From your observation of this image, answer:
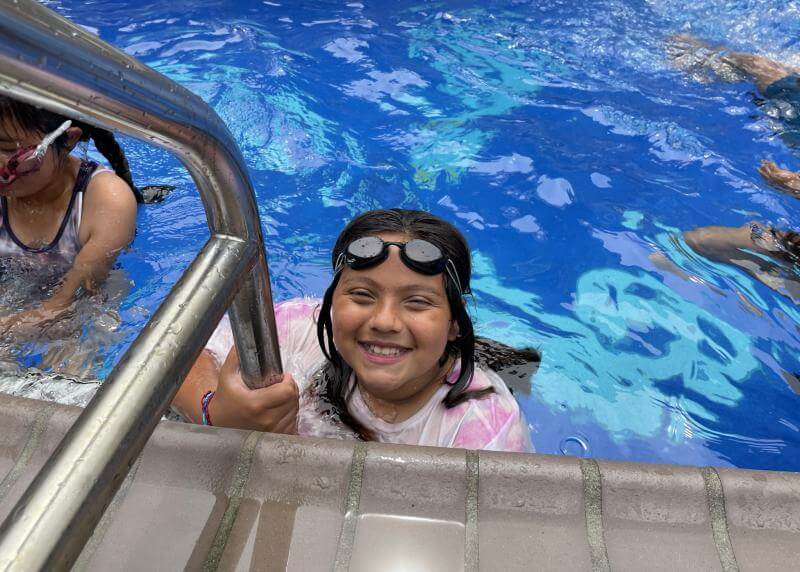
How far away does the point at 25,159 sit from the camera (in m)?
2.66

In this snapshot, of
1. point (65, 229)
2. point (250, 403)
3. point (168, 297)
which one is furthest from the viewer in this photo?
point (65, 229)

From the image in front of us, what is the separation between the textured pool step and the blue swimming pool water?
5.93 feet

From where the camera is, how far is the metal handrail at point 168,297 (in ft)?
2.21

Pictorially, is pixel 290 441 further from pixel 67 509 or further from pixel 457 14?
pixel 457 14

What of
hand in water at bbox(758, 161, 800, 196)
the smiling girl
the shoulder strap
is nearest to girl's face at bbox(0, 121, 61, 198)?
the shoulder strap

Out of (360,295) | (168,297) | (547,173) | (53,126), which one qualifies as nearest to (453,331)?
(360,295)

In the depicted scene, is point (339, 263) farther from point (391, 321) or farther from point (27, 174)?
point (27, 174)

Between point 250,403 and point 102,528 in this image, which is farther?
point 250,403

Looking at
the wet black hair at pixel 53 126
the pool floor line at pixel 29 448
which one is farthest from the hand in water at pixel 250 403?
the wet black hair at pixel 53 126

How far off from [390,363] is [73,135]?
1.96 meters

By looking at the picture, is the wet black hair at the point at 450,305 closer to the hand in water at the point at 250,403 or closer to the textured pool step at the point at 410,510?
the hand in water at the point at 250,403

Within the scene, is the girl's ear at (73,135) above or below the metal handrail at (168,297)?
below

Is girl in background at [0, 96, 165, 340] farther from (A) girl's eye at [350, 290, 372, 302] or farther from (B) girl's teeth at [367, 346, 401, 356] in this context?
(B) girl's teeth at [367, 346, 401, 356]

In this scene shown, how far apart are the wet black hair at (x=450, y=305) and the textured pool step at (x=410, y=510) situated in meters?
0.70
